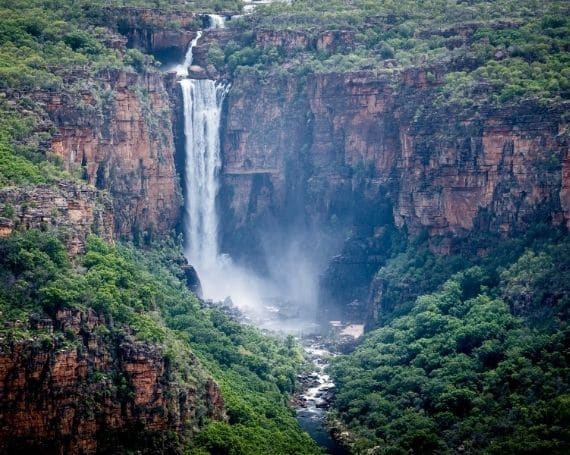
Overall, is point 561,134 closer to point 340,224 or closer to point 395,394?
point 395,394

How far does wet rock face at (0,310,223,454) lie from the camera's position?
253 feet

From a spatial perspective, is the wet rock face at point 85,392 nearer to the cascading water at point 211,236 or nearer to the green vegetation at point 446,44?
the green vegetation at point 446,44

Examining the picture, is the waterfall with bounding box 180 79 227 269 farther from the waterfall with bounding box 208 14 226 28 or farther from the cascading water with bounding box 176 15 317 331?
the waterfall with bounding box 208 14 226 28

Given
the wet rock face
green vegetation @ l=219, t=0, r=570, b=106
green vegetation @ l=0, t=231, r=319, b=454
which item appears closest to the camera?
the wet rock face

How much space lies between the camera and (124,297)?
86062mm

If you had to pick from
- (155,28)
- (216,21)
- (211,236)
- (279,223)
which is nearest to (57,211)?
(211,236)

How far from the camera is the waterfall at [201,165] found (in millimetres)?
121000

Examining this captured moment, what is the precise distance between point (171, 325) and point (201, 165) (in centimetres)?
2552

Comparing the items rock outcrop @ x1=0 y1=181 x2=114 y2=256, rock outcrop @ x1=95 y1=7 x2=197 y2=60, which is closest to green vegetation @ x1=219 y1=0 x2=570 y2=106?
rock outcrop @ x1=95 y1=7 x2=197 y2=60

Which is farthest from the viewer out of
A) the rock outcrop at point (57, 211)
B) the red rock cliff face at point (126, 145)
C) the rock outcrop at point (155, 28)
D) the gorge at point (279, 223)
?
the rock outcrop at point (155, 28)

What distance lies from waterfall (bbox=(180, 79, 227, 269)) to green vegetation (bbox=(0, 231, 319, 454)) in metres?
14.1

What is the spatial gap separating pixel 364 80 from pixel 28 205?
1499 inches

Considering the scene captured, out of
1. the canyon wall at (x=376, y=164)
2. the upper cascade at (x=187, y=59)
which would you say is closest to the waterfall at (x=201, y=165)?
the canyon wall at (x=376, y=164)

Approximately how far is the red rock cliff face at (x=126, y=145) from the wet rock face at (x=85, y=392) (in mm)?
18662
